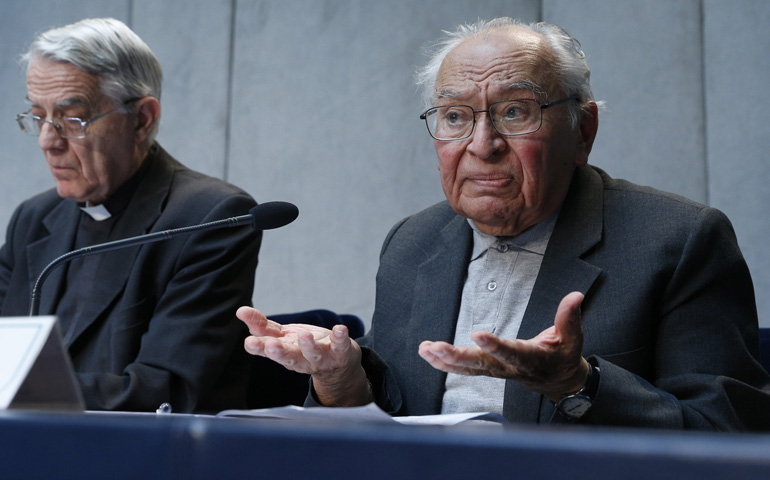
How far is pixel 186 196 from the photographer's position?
7.05 ft

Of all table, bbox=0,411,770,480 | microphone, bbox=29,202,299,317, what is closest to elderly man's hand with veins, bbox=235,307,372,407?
microphone, bbox=29,202,299,317

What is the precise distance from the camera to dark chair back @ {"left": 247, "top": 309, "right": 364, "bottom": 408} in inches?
76.7

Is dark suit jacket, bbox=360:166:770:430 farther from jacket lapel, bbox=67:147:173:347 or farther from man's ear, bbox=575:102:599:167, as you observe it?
jacket lapel, bbox=67:147:173:347

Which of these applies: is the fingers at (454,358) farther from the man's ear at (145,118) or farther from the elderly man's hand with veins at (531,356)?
the man's ear at (145,118)

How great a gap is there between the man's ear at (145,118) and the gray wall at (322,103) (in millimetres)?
1105

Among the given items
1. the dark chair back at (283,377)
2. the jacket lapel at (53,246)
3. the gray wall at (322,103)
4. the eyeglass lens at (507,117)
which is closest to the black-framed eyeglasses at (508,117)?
the eyeglass lens at (507,117)

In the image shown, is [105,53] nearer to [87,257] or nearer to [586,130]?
[87,257]

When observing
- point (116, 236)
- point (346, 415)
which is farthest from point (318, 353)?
point (116, 236)

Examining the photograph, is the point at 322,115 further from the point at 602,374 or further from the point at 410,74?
the point at 602,374

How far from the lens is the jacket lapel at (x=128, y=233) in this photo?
6.64ft

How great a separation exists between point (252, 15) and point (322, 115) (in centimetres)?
56

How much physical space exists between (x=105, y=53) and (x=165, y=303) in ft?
2.43

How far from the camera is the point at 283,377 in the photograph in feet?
6.59

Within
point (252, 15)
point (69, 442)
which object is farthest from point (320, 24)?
point (69, 442)
